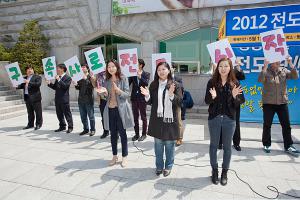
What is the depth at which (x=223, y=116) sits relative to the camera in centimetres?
331

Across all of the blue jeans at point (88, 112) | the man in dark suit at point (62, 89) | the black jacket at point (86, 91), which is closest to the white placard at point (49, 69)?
the man in dark suit at point (62, 89)

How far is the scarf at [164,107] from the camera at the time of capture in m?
3.48

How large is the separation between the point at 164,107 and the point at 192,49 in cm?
608

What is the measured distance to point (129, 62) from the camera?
5.11 meters

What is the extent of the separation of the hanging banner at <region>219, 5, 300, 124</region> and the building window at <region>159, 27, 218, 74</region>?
2.84 meters

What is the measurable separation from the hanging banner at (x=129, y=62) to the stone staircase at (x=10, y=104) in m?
5.39

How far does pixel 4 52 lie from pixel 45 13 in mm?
2470

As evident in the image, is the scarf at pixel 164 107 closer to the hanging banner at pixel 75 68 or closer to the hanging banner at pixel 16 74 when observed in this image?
the hanging banner at pixel 75 68

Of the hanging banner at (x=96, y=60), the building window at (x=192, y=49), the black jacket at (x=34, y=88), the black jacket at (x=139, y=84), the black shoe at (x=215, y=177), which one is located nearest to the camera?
the black shoe at (x=215, y=177)

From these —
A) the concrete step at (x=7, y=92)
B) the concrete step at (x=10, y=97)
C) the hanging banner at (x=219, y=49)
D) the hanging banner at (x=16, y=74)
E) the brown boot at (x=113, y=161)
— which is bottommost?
the brown boot at (x=113, y=161)

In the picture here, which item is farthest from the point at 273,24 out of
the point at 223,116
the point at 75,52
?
the point at 75,52

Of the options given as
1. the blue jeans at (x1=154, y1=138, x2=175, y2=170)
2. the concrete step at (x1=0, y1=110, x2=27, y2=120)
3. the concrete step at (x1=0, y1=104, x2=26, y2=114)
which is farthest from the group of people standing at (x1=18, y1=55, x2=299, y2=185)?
the concrete step at (x1=0, y1=104, x2=26, y2=114)

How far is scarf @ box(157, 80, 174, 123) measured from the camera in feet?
11.4

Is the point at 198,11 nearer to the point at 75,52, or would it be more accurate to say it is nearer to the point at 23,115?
the point at 75,52
